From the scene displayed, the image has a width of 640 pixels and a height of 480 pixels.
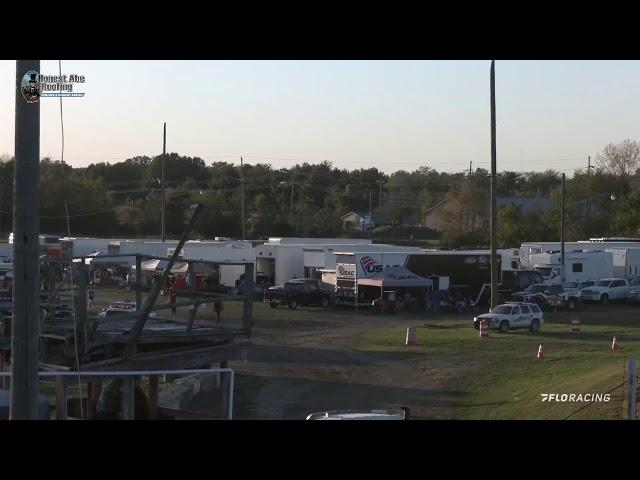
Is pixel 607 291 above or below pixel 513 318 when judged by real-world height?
above

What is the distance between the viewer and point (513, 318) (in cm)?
2772

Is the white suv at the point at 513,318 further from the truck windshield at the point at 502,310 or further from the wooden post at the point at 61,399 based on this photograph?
the wooden post at the point at 61,399

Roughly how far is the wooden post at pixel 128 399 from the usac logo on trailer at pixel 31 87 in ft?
7.59

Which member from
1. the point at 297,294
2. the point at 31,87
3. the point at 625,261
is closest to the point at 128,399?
the point at 31,87

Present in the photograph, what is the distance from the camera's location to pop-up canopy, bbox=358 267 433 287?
37.0 meters

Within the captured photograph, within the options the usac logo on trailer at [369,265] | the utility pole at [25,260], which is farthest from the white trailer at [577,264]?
the utility pole at [25,260]

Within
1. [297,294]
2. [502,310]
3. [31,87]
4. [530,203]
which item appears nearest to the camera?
[31,87]

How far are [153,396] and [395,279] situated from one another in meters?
30.4

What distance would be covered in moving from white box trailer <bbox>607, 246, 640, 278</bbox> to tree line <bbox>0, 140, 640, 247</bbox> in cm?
311

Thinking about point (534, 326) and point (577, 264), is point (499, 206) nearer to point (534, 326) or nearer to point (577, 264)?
point (577, 264)

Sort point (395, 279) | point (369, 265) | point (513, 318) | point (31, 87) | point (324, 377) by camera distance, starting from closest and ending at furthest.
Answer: point (31, 87) → point (324, 377) → point (513, 318) → point (395, 279) → point (369, 265)

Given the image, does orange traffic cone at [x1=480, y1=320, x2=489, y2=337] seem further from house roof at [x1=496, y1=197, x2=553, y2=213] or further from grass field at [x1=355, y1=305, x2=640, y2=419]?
house roof at [x1=496, y1=197, x2=553, y2=213]
